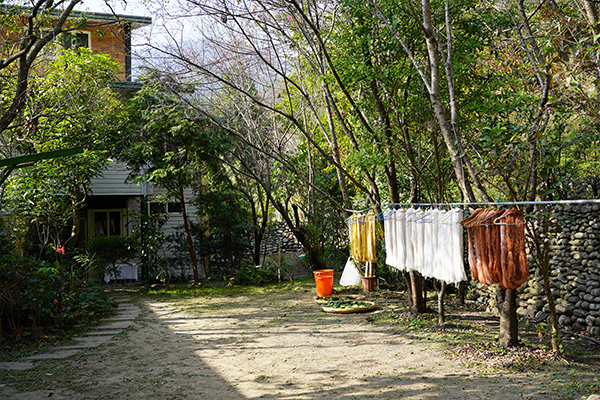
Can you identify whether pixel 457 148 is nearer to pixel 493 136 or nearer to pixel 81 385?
pixel 493 136

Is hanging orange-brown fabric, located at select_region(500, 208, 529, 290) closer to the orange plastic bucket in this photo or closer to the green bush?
the orange plastic bucket

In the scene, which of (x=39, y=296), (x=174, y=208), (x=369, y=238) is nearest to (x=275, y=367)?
(x=369, y=238)

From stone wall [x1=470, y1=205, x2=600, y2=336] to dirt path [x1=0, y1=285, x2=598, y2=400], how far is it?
2.34 metres

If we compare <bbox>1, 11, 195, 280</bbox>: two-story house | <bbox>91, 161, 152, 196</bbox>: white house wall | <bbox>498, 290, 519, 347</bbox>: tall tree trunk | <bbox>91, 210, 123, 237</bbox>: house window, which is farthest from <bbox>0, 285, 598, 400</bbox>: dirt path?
<bbox>91, 210, 123, 237</bbox>: house window

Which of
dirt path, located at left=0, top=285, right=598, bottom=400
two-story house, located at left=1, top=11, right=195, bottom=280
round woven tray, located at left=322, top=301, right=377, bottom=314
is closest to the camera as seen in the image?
dirt path, located at left=0, top=285, right=598, bottom=400

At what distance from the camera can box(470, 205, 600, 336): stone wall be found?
695 centimetres

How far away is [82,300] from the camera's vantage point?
880 cm

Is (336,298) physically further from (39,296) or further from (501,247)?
(501,247)

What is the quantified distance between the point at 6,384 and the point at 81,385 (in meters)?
0.84

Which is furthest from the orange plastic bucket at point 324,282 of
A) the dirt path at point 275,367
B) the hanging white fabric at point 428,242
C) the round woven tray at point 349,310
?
the hanging white fabric at point 428,242

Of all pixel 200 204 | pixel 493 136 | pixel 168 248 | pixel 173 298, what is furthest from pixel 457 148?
pixel 168 248

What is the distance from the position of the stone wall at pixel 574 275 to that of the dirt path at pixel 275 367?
2.34 m

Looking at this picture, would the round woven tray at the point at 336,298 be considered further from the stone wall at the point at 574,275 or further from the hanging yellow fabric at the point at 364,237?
the stone wall at the point at 574,275

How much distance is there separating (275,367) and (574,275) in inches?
185
